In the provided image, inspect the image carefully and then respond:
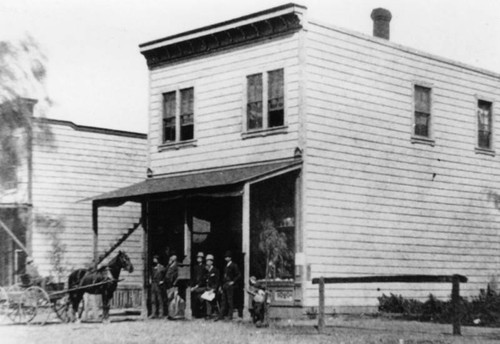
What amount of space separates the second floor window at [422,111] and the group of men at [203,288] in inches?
301

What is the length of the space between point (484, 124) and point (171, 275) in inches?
484

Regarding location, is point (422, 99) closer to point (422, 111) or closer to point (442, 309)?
point (422, 111)

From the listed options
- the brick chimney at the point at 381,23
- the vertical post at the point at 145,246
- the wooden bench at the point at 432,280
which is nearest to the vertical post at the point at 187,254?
the vertical post at the point at 145,246

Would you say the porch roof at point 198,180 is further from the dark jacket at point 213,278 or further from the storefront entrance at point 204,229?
the dark jacket at point 213,278

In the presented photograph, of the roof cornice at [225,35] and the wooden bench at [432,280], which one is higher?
the roof cornice at [225,35]

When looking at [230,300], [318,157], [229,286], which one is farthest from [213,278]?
[318,157]

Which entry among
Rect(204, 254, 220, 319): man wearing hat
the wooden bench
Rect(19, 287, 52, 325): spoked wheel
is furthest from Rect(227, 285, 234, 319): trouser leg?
Rect(19, 287, 52, 325): spoked wheel

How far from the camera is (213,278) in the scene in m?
22.7

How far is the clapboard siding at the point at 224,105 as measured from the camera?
23.5 metres

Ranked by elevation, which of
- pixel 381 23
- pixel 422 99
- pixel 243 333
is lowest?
pixel 243 333

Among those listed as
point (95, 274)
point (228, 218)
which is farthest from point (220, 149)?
point (95, 274)

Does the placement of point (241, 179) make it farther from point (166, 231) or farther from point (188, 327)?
point (166, 231)

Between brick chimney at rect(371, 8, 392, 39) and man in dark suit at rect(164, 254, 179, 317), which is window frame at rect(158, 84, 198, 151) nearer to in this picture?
man in dark suit at rect(164, 254, 179, 317)

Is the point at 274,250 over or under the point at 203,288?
over
